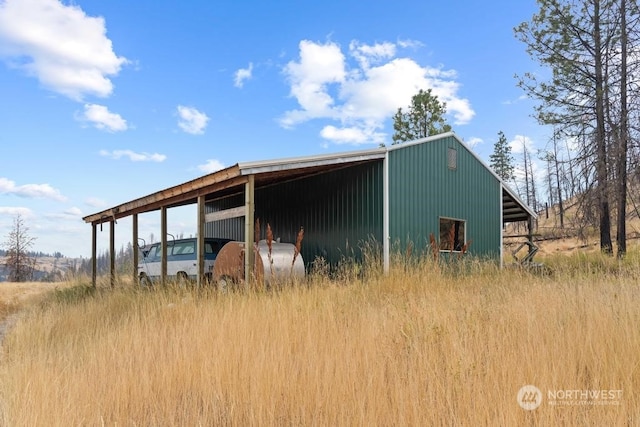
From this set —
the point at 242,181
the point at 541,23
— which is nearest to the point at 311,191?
the point at 242,181

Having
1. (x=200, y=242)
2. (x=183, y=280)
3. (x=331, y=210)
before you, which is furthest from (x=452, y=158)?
(x=183, y=280)

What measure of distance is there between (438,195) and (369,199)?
2703 mm

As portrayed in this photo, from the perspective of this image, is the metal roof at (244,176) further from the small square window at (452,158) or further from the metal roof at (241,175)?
Result: the small square window at (452,158)

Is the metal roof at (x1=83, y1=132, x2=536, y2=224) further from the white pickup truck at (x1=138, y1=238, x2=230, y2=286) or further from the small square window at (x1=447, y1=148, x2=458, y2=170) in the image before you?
the white pickup truck at (x1=138, y1=238, x2=230, y2=286)

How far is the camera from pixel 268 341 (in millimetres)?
4355

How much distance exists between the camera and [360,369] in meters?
3.47

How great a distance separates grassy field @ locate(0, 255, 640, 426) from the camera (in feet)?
9.27

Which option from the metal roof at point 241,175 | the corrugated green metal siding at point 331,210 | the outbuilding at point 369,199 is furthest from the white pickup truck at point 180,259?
the corrugated green metal siding at point 331,210

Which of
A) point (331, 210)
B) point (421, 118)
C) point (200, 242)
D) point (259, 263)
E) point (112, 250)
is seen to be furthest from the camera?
point (421, 118)

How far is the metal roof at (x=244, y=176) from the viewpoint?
888 centimetres

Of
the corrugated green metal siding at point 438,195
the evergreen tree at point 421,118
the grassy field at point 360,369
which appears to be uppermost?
the evergreen tree at point 421,118

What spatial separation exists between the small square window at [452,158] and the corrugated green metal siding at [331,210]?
3.13 meters

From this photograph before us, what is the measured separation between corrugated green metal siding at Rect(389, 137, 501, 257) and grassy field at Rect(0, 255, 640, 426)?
656 cm

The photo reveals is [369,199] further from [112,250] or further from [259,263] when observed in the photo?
[112,250]
